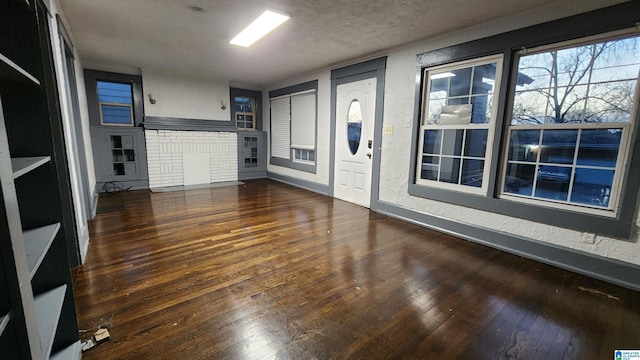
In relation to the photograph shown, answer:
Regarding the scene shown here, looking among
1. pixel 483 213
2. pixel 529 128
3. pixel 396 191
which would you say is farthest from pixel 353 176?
pixel 529 128

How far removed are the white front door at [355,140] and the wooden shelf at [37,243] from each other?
4.06 m

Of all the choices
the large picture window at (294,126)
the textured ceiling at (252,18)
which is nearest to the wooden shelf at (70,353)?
the textured ceiling at (252,18)

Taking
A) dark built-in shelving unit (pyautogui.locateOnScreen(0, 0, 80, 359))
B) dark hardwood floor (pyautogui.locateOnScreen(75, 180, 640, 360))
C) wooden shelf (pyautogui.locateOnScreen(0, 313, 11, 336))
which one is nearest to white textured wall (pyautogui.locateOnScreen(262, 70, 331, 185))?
dark hardwood floor (pyautogui.locateOnScreen(75, 180, 640, 360))

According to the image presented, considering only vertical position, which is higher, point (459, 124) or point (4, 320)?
point (459, 124)

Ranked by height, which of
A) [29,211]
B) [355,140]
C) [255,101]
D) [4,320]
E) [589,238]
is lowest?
[589,238]

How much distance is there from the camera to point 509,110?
9.91 feet

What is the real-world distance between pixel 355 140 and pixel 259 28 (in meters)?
2.44

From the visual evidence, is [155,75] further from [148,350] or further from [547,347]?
[547,347]

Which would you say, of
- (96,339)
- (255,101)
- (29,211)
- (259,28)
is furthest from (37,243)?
(255,101)

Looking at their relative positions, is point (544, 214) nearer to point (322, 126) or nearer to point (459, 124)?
point (459, 124)

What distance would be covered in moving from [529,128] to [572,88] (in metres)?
0.49

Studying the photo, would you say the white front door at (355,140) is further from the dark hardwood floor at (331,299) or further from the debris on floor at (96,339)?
the debris on floor at (96,339)

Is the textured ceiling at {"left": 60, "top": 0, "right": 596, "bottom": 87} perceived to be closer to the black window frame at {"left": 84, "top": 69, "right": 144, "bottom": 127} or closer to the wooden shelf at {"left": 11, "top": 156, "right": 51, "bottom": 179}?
the black window frame at {"left": 84, "top": 69, "right": 144, "bottom": 127}

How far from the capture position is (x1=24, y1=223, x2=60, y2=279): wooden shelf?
3.19ft
